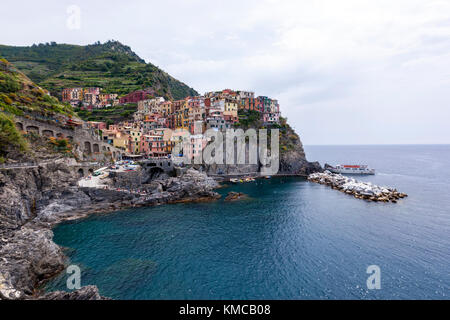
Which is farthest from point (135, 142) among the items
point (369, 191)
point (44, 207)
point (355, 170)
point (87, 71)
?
point (87, 71)

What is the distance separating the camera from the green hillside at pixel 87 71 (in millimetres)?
108688

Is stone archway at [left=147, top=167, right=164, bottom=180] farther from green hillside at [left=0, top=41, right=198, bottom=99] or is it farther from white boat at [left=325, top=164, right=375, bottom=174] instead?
white boat at [left=325, top=164, right=375, bottom=174]

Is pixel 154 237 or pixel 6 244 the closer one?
pixel 6 244

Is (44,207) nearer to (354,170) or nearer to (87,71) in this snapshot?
(354,170)

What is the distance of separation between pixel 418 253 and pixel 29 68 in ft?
639

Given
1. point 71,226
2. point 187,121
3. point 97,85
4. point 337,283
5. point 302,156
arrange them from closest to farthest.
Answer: point 337,283
point 71,226
point 187,121
point 302,156
point 97,85

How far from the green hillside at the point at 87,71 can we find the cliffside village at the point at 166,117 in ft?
34.9

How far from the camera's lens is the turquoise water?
64.0 feet

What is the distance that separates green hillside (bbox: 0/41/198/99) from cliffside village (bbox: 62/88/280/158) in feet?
34.9

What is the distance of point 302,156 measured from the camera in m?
84.4

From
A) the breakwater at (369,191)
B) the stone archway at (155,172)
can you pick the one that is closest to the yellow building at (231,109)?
the stone archway at (155,172)

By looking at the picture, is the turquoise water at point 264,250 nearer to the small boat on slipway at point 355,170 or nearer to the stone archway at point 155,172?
the stone archway at point 155,172
